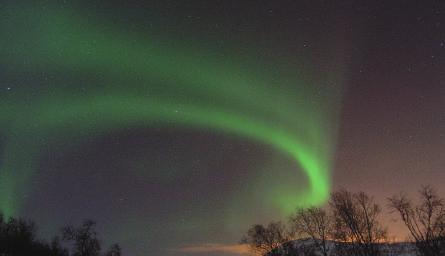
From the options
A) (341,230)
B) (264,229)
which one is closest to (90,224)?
(264,229)

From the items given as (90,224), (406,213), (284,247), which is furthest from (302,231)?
(90,224)

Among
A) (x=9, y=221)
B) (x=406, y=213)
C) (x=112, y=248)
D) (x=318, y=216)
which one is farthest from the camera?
(x=112, y=248)

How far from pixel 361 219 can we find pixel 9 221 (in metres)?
72.6

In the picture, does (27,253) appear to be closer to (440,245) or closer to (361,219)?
(361,219)

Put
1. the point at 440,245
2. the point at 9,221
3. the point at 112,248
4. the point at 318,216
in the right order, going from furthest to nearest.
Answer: the point at 112,248
the point at 9,221
the point at 318,216
the point at 440,245

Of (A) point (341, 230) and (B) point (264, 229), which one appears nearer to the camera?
(A) point (341, 230)

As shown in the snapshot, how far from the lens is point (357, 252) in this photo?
48.0 m

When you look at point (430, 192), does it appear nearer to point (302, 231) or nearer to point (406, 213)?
point (406, 213)

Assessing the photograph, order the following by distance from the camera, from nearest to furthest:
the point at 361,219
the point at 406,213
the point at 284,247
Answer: the point at 406,213
the point at 361,219
the point at 284,247

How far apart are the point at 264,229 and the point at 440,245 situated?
120ft

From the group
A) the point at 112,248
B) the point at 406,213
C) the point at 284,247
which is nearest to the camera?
the point at 406,213

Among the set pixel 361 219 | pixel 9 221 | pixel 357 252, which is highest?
pixel 9 221

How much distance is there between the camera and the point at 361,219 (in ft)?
157

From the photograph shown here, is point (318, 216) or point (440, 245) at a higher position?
point (318, 216)
